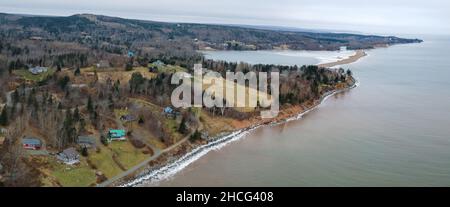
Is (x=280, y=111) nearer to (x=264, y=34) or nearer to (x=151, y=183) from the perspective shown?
(x=151, y=183)

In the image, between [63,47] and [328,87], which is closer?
[328,87]

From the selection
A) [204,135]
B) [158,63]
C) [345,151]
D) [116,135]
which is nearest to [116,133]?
[116,135]

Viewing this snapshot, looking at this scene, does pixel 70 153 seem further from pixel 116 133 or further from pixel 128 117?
pixel 128 117

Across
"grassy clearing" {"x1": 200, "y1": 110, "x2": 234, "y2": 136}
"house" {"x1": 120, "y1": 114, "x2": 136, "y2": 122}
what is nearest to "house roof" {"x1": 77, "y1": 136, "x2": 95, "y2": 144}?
"house" {"x1": 120, "y1": 114, "x2": 136, "y2": 122}

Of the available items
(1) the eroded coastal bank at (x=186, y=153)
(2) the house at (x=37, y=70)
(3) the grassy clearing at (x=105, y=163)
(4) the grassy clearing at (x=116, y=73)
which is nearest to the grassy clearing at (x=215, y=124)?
(1) the eroded coastal bank at (x=186, y=153)

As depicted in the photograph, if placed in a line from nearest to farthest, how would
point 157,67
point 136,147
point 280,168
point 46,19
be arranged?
point 280,168
point 136,147
point 157,67
point 46,19

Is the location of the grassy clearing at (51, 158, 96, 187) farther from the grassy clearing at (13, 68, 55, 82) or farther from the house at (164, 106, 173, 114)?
the grassy clearing at (13, 68, 55, 82)
